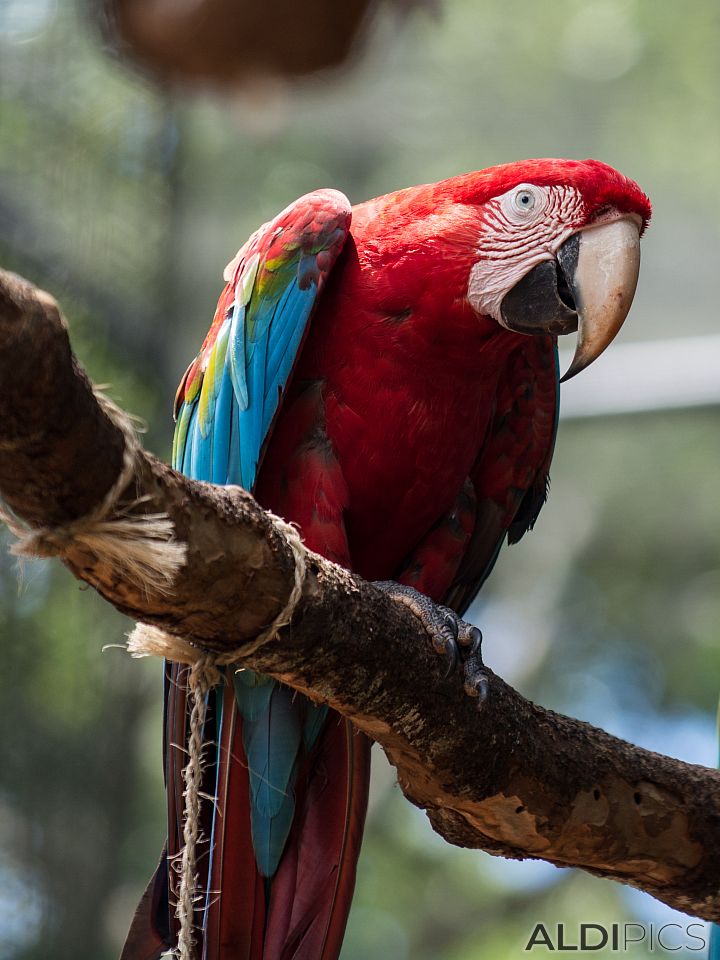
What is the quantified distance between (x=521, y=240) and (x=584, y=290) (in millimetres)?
121

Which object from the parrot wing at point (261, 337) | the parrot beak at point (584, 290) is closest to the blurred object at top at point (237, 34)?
the parrot wing at point (261, 337)

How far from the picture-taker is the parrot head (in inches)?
60.7

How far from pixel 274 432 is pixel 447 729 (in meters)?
0.56

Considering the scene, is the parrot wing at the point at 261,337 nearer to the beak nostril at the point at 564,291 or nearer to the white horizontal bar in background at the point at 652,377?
the beak nostril at the point at 564,291

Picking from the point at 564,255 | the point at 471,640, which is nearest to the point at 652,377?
the point at 564,255

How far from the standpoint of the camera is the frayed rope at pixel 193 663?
114 cm

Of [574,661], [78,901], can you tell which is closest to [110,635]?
[78,901]

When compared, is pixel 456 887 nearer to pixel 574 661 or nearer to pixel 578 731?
pixel 574 661

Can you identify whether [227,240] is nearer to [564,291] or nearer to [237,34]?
[237,34]

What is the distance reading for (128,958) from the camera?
1.53 meters

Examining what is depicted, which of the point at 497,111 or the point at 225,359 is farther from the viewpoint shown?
the point at 497,111

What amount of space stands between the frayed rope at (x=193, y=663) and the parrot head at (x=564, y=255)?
1.84 feet

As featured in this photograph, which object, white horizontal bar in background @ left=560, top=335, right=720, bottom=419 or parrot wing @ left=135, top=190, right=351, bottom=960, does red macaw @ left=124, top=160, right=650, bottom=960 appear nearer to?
parrot wing @ left=135, top=190, right=351, bottom=960

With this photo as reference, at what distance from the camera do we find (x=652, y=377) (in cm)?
342
